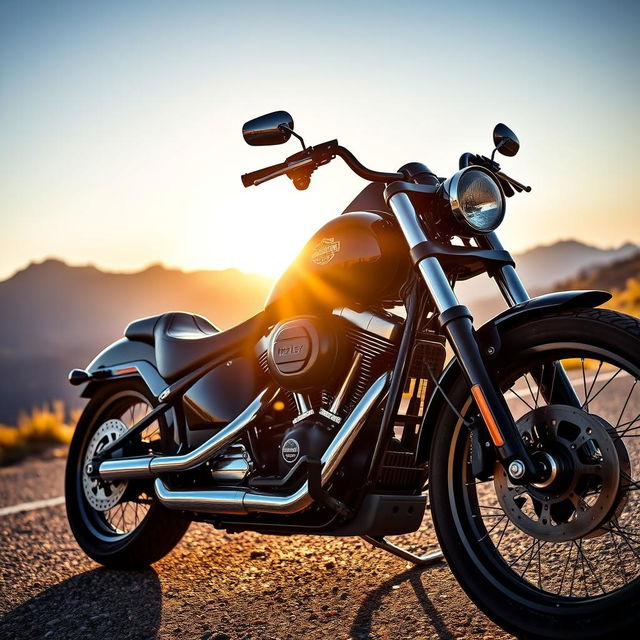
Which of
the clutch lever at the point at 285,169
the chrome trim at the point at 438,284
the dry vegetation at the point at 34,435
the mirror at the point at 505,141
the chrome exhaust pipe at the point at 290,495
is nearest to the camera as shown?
the chrome trim at the point at 438,284

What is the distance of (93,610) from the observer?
3492mm

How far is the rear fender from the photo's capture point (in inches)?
163

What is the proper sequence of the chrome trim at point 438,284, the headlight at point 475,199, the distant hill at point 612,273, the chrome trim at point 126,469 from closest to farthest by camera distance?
the chrome trim at point 438,284, the headlight at point 475,199, the chrome trim at point 126,469, the distant hill at point 612,273

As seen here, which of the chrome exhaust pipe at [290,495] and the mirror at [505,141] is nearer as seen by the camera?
the chrome exhaust pipe at [290,495]

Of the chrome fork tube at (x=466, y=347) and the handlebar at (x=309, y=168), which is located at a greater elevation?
the handlebar at (x=309, y=168)

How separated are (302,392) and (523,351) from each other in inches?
43.0

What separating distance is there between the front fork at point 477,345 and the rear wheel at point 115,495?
1925mm

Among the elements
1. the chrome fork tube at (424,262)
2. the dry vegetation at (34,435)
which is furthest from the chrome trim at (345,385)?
the dry vegetation at (34,435)

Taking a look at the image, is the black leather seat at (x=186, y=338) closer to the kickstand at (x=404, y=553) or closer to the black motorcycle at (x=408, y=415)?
the black motorcycle at (x=408, y=415)

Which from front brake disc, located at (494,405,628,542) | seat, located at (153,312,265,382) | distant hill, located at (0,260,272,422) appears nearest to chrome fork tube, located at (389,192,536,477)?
front brake disc, located at (494,405,628,542)

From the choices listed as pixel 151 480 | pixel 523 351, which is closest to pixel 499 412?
pixel 523 351

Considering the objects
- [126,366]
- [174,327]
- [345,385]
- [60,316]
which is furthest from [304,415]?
[60,316]

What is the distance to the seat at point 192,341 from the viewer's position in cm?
366

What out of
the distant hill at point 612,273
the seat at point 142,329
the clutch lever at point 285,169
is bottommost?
the distant hill at point 612,273
